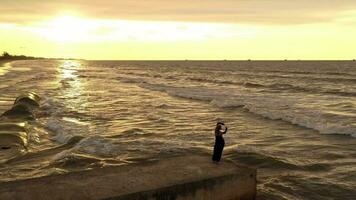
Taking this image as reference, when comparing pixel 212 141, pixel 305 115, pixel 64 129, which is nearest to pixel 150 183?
pixel 212 141

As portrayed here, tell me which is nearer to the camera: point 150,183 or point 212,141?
point 150,183

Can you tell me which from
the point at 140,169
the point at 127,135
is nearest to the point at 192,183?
the point at 140,169

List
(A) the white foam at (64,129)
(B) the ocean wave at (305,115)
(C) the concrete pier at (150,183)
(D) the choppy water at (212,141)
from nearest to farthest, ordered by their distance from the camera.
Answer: (C) the concrete pier at (150,183) < (D) the choppy water at (212,141) < (A) the white foam at (64,129) < (B) the ocean wave at (305,115)

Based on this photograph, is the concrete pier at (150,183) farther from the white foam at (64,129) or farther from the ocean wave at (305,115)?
the ocean wave at (305,115)

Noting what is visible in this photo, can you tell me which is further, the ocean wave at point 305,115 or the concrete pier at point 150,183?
the ocean wave at point 305,115

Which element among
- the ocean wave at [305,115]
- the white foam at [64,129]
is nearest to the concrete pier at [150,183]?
the white foam at [64,129]

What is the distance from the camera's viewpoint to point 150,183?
27.3 ft

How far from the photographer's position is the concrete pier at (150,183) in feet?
25.8

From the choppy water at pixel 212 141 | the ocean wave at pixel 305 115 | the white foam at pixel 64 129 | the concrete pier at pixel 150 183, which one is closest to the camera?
the concrete pier at pixel 150 183

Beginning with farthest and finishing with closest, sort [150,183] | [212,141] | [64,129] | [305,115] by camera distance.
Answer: [305,115]
[64,129]
[212,141]
[150,183]

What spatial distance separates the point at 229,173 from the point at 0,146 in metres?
9.00

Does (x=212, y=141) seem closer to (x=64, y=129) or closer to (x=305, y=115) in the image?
(x=64, y=129)

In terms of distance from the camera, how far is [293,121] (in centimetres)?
2230

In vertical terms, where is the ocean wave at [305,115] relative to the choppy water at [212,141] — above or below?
above
